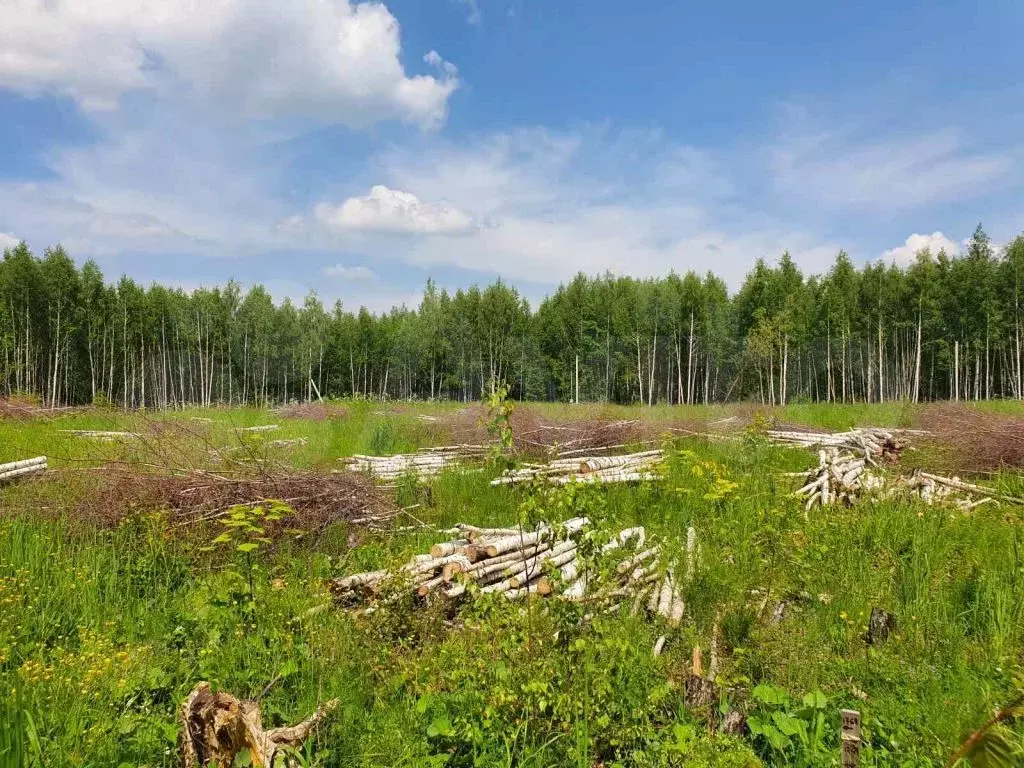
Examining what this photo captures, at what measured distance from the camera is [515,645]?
11.6 feet

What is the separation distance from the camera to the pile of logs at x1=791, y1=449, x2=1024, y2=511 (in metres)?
8.39

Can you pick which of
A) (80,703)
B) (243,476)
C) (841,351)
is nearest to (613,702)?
(80,703)

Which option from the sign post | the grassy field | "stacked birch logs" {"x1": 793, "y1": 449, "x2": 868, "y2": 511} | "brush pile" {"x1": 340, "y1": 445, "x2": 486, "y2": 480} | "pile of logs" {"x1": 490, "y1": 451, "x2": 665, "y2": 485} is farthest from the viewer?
"brush pile" {"x1": 340, "y1": 445, "x2": 486, "y2": 480}

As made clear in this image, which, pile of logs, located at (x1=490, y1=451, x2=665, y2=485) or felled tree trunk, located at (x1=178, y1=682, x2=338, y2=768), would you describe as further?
pile of logs, located at (x1=490, y1=451, x2=665, y2=485)

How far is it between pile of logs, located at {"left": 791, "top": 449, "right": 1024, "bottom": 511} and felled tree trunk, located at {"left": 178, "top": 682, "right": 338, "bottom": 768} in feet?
24.0

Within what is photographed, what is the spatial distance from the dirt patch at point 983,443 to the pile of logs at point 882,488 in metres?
1.60

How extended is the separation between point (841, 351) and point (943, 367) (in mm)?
7219

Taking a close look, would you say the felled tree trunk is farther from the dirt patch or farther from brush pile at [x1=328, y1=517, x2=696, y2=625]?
the dirt patch

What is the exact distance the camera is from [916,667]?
4184mm

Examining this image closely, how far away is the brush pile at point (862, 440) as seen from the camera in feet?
38.6

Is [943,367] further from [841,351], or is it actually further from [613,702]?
[613,702]

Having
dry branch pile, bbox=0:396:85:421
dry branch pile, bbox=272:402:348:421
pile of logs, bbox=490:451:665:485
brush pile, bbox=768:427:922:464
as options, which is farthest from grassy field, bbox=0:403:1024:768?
dry branch pile, bbox=0:396:85:421

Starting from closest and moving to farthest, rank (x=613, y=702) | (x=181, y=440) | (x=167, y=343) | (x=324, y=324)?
(x=613, y=702), (x=181, y=440), (x=167, y=343), (x=324, y=324)

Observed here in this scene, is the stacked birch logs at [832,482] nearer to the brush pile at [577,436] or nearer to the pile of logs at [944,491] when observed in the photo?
the pile of logs at [944,491]
